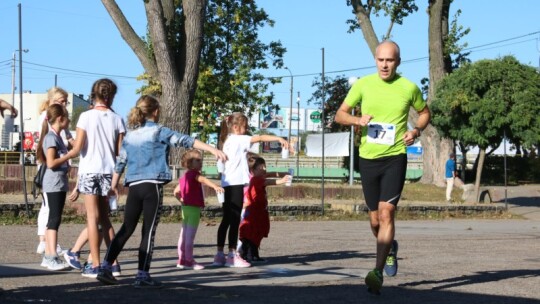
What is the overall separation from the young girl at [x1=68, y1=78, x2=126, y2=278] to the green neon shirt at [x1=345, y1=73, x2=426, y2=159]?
2.09m

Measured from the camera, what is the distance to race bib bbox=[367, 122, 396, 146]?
26.0 feet

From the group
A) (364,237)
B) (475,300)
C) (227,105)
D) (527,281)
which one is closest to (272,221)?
(364,237)

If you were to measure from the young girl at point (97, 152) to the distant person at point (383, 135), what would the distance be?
2.00m

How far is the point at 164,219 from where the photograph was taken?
56.2ft

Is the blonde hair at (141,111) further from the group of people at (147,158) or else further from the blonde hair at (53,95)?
the blonde hair at (53,95)

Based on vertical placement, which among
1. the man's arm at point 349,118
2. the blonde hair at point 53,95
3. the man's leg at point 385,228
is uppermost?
the blonde hair at point 53,95

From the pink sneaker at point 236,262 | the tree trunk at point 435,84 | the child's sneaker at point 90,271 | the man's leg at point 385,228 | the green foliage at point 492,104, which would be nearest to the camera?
the man's leg at point 385,228

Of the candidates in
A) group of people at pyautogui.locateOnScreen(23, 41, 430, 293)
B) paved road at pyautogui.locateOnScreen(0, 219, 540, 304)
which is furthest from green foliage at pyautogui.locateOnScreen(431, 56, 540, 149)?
group of people at pyautogui.locateOnScreen(23, 41, 430, 293)

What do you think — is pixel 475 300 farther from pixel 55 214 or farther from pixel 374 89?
pixel 55 214

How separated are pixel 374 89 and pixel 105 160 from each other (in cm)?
239

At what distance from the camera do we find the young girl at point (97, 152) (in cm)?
840

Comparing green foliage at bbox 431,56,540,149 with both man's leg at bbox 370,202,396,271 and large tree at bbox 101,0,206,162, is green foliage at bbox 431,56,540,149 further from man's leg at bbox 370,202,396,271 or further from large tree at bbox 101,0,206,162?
man's leg at bbox 370,202,396,271

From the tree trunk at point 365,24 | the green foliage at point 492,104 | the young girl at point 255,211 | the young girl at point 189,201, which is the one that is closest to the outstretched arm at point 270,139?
the young girl at point 255,211

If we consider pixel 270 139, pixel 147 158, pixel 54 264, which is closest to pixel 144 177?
pixel 147 158
